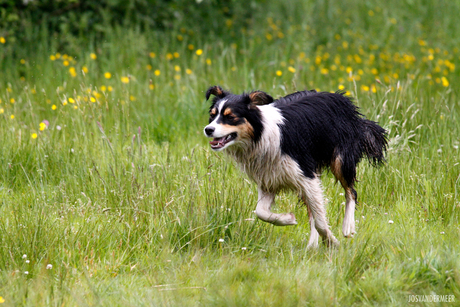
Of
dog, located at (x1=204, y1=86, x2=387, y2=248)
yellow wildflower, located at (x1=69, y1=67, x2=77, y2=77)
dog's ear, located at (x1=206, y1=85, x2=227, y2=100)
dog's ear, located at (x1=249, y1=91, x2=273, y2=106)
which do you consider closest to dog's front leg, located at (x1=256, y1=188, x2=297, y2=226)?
dog, located at (x1=204, y1=86, x2=387, y2=248)

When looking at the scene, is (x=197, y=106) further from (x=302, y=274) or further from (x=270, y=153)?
(x=302, y=274)

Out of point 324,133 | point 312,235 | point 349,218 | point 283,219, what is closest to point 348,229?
point 349,218

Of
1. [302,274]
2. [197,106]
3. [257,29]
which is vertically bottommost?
[302,274]

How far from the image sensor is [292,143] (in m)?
3.92

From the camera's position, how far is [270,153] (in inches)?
153

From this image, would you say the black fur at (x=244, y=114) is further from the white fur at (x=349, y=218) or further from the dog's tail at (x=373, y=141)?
the dog's tail at (x=373, y=141)

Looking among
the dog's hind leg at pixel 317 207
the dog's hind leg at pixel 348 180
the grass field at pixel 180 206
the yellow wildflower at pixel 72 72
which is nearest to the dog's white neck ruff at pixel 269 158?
the dog's hind leg at pixel 317 207

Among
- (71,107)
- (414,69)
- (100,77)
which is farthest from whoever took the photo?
(414,69)

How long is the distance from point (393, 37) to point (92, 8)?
5304 millimetres

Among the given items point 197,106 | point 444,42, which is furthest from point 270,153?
point 444,42

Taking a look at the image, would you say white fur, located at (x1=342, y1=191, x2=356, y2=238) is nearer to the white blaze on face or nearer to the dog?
the dog

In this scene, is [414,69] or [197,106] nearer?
[197,106]

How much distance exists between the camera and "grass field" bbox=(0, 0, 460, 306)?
3.12m

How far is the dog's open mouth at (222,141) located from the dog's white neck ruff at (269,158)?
135 millimetres
